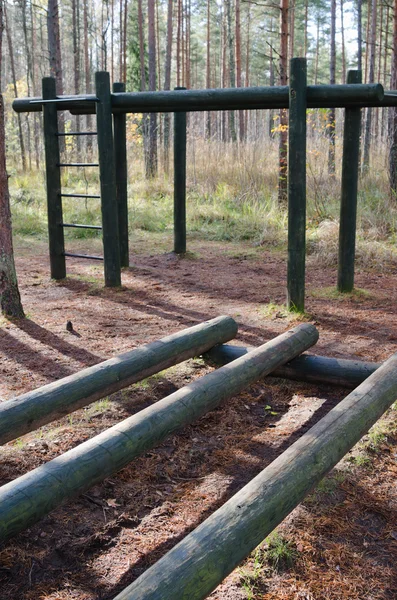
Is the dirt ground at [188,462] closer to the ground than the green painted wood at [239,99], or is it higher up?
closer to the ground

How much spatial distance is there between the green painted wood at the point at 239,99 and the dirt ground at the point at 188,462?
183cm

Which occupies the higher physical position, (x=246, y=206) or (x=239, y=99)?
(x=239, y=99)

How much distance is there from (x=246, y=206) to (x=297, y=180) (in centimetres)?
520

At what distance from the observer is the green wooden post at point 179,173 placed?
7.69 meters

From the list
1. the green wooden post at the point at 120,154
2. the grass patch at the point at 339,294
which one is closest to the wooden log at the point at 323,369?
the grass patch at the point at 339,294

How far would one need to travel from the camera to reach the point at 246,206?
1020 cm

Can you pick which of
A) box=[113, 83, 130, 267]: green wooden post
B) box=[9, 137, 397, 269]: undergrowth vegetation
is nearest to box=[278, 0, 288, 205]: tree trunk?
box=[9, 137, 397, 269]: undergrowth vegetation

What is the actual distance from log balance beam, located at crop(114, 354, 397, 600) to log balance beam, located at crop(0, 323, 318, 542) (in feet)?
1.89

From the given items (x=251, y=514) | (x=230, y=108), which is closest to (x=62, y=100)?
(x=230, y=108)

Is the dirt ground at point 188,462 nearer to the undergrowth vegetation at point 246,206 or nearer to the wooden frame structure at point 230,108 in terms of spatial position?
the wooden frame structure at point 230,108

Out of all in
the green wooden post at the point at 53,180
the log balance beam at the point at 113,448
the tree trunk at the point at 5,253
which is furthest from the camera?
the green wooden post at the point at 53,180

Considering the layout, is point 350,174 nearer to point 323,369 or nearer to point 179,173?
point 323,369

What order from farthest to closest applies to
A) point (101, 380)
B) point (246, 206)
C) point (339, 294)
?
point (246, 206) < point (339, 294) < point (101, 380)

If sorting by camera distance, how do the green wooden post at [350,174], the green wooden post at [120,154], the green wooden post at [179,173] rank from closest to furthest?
the green wooden post at [350,174], the green wooden post at [120,154], the green wooden post at [179,173]
